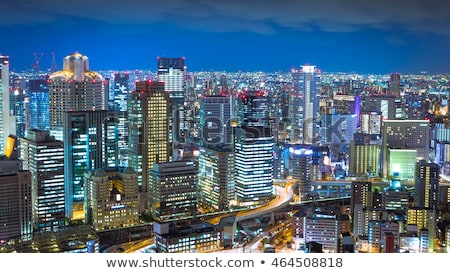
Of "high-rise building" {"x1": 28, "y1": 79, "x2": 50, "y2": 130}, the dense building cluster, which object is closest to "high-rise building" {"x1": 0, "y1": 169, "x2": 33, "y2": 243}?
the dense building cluster

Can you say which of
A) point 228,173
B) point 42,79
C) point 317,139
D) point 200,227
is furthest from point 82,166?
point 317,139

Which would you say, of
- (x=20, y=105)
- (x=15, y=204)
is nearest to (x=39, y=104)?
(x=20, y=105)

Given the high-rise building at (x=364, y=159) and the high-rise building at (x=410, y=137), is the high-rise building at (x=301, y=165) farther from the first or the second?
the high-rise building at (x=410, y=137)

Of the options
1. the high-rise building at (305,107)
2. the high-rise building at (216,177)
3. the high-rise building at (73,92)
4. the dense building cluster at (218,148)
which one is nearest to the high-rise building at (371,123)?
the dense building cluster at (218,148)

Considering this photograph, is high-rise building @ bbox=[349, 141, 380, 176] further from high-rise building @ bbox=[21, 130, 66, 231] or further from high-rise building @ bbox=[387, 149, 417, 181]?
high-rise building @ bbox=[21, 130, 66, 231]
